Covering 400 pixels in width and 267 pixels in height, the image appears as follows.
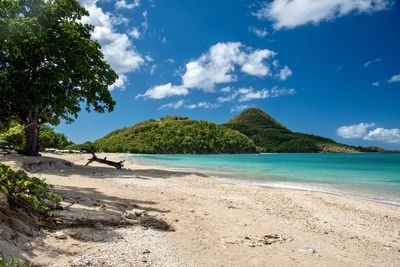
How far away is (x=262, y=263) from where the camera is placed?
6434 mm

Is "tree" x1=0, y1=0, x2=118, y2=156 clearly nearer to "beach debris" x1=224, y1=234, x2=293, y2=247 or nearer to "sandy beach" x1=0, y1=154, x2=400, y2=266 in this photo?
"sandy beach" x1=0, y1=154, x2=400, y2=266

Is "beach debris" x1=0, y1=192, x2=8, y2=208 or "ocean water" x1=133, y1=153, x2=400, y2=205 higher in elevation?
"beach debris" x1=0, y1=192, x2=8, y2=208

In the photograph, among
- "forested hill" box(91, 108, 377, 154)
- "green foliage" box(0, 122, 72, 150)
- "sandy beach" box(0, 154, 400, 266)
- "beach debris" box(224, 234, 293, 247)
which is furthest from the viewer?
"forested hill" box(91, 108, 377, 154)

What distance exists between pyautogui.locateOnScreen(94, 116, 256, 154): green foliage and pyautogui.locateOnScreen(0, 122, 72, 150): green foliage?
7191cm

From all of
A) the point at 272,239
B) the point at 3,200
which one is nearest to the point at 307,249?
the point at 272,239

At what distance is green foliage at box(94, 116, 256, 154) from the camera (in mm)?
146875

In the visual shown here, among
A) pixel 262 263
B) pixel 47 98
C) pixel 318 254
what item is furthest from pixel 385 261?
pixel 47 98

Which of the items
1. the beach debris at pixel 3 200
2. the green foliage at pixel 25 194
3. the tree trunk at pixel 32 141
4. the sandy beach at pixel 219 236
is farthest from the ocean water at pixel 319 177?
the beach debris at pixel 3 200

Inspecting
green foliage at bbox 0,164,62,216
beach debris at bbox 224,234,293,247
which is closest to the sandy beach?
beach debris at bbox 224,234,293,247

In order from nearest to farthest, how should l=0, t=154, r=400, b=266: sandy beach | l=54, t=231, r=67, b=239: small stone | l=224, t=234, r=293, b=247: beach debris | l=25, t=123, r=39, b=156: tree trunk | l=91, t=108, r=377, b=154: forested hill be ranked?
l=0, t=154, r=400, b=266: sandy beach, l=54, t=231, r=67, b=239: small stone, l=224, t=234, r=293, b=247: beach debris, l=25, t=123, r=39, b=156: tree trunk, l=91, t=108, r=377, b=154: forested hill

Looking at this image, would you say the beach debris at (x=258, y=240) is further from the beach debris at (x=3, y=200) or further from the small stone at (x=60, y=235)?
the beach debris at (x=3, y=200)

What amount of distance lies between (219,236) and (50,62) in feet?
64.7

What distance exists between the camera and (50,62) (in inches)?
923

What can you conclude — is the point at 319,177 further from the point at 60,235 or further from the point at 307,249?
the point at 60,235
